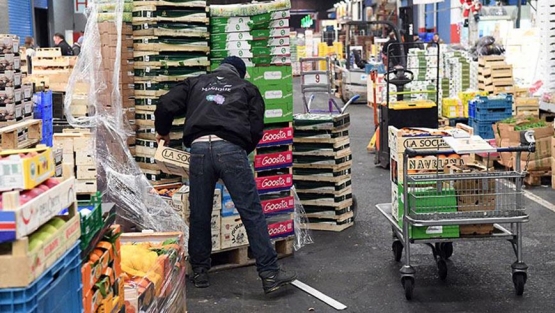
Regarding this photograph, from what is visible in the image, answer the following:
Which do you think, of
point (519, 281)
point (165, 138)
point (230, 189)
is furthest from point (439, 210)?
point (165, 138)

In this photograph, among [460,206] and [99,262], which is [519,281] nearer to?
[460,206]

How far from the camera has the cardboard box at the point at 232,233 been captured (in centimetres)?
786

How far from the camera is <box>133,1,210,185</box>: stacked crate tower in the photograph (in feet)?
26.0

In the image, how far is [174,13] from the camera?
26.2 feet

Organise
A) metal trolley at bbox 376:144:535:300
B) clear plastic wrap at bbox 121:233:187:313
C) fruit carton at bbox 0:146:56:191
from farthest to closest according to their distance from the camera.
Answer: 1. metal trolley at bbox 376:144:535:300
2. clear plastic wrap at bbox 121:233:187:313
3. fruit carton at bbox 0:146:56:191

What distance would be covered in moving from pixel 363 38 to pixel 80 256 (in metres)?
32.8

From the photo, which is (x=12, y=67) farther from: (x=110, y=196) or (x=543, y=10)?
(x=543, y=10)

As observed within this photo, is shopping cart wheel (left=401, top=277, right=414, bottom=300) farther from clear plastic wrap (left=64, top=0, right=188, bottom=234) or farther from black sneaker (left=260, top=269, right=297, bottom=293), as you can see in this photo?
clear plastic wrap (left=64, top=0, right=188, bottom=234)

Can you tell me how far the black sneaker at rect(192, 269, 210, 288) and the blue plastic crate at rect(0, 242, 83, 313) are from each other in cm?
364

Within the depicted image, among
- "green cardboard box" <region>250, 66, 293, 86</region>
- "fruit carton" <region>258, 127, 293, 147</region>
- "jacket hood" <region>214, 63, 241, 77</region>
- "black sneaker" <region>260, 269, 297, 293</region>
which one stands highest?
"jacket hood" <region>214, 63, 241, 77</region>

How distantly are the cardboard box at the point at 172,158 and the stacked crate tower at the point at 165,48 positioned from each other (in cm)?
46

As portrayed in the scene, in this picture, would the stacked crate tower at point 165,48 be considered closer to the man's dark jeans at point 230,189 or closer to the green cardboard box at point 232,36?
the green cardboard box at point 232,36

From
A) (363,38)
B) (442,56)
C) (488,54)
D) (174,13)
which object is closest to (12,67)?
(174,13)

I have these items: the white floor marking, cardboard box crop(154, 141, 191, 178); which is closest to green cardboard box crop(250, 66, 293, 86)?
cardboard box crop(154, 141, 191, 178)
